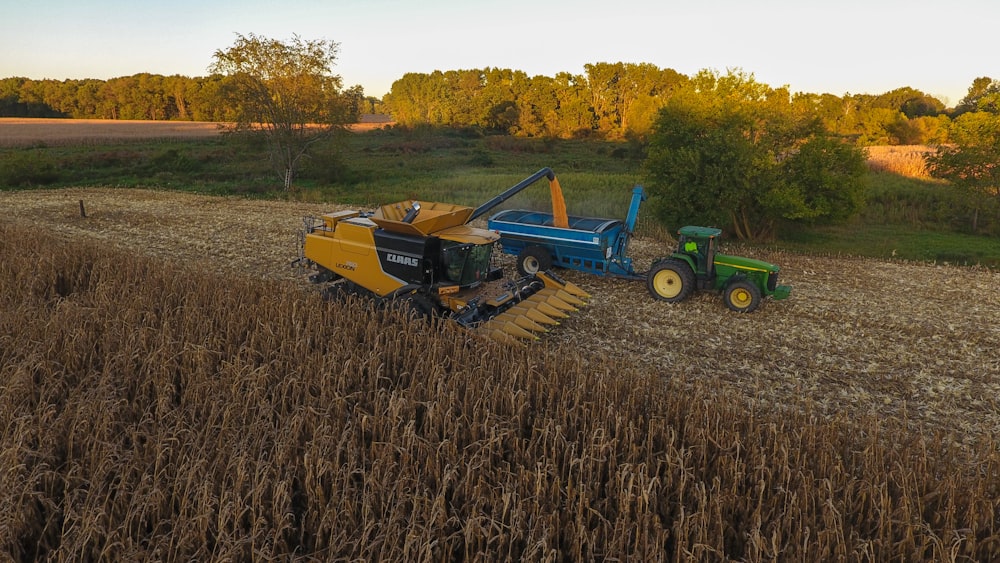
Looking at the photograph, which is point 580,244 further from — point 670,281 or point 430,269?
point 430,269

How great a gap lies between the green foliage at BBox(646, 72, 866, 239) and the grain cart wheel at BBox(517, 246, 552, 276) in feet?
21.5

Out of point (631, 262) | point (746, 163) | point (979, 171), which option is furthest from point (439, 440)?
point (979, 171)

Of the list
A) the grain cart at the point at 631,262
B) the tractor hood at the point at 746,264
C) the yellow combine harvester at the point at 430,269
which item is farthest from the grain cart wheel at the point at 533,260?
the tractor hood at the point at 746,264

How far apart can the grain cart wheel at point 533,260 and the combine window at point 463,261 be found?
3567 millimetres

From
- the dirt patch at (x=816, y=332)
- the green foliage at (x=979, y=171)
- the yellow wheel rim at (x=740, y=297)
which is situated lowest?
the dirt patch at (x=816, y=332)

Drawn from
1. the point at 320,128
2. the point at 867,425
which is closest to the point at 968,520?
the point at 867,425

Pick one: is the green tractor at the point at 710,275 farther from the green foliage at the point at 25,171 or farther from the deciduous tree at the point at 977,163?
the green foliage at the point at 25,171

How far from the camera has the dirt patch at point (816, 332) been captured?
7.48 meters

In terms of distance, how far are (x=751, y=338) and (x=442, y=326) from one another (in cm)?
561

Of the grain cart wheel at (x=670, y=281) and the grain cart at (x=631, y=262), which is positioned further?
the grain cart wheel at (x=670, y=281)

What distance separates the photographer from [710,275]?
1105 centimetres

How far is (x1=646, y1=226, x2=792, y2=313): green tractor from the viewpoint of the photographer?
35.0 feet

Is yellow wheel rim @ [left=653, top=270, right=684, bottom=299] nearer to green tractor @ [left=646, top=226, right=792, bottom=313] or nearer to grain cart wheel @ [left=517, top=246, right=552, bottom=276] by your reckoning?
green tractor @ [left=646, top=226, right=792, bottom=313]

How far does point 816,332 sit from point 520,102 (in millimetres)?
67835
